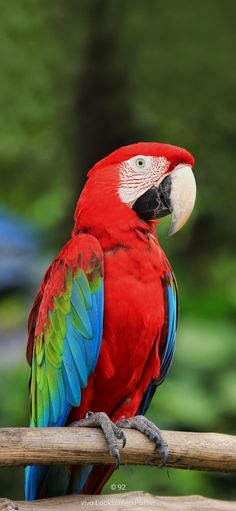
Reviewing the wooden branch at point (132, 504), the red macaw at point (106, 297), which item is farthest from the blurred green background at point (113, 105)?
the wooden branch at point (132, 504)

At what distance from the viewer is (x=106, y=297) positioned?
175 centimetres

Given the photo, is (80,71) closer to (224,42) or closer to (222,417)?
(224,42)

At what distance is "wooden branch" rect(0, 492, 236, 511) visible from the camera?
62.7 inches

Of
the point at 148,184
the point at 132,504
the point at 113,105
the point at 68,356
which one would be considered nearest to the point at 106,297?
the point at 68,356

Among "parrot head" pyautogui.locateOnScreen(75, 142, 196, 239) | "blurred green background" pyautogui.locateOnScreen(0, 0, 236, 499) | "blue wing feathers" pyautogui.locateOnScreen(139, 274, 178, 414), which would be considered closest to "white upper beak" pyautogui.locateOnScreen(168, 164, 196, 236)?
"parrot head" pyautogui.locateOnScreen(75, 142, 196, 239)

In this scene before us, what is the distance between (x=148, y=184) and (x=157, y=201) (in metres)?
0.04

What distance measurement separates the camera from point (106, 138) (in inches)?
137

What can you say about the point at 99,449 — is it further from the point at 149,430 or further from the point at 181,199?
the point at 181,199

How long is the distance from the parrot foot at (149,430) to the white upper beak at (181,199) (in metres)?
0.37

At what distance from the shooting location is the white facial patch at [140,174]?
1.76 metres

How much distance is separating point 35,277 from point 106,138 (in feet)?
2.03

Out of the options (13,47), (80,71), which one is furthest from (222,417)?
(13,47)

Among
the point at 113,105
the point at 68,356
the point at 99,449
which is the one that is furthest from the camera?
the point at 113,105

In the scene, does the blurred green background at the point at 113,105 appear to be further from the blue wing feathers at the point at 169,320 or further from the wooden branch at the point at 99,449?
the wooden branch at the point at 99,449
